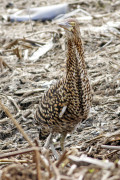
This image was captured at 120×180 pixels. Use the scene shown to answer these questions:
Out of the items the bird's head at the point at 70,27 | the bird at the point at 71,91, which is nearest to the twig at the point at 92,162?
the bird at the point at 71,91

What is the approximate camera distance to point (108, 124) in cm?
473

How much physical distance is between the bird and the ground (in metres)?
0.37

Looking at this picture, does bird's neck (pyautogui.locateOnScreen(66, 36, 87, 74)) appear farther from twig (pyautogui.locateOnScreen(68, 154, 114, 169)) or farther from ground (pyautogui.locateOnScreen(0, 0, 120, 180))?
twig (pyautogui.locateOnScreen(68, 154, 114, 169))

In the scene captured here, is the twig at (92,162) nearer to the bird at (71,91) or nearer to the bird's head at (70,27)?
the bird at (71,91)

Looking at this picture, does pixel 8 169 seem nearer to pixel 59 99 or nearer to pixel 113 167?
pixel 113 167

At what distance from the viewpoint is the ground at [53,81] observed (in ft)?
8.68

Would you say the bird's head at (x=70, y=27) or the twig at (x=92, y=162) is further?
the bird's head at (x=70, y=27)

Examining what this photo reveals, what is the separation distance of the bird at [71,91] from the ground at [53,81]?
369mm

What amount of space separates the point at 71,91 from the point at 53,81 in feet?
6.86

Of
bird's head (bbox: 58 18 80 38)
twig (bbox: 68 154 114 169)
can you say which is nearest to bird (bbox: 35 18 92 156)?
bird's head (bbox: 58 18 80 38)

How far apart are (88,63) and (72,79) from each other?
2.55 m

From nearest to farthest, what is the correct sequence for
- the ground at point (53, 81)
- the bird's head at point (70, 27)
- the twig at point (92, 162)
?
the twig at point (92, 162) → the ground at point (53, 81) → the bird's head at point (70, 27)

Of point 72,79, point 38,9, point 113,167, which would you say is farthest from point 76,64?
point 38,9

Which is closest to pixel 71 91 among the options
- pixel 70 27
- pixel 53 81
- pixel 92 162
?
pixel 70 27
